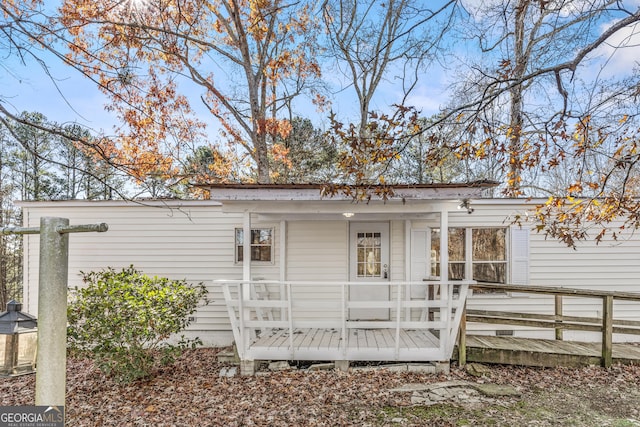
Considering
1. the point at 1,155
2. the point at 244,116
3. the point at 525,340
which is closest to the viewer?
the point at 525,340

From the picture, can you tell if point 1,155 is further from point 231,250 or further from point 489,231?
Result: point 489,231

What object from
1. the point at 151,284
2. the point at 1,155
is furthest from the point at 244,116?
the point at 1,155

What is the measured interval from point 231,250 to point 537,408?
527 centimetres

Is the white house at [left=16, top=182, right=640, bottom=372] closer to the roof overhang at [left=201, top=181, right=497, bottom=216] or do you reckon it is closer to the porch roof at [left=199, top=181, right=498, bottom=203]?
the roof overhang at [left=201, top=181, right=497, bottom=216]

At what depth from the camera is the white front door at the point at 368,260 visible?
275 inches

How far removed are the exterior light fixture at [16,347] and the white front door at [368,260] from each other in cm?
512

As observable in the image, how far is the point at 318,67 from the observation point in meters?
11.6

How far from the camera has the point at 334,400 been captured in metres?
4.18

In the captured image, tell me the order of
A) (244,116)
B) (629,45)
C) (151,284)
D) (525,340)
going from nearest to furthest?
(629,45), (151,284), (525,340), (244,116)

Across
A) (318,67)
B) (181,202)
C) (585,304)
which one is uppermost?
(318,67)

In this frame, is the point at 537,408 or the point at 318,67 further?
the point at 318,67

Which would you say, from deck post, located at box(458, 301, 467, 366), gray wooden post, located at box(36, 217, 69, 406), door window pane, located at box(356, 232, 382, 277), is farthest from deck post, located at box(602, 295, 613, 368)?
gray wooden post, located at box(36, 217, 69, 406)

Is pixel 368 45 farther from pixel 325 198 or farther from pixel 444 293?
pixel 444 293

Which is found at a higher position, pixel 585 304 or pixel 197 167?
pixel 197 167
